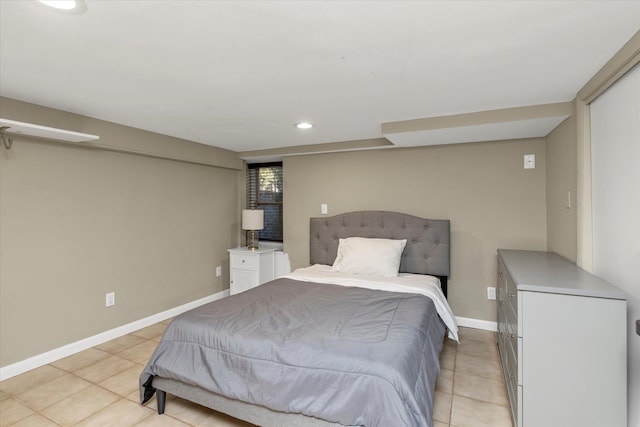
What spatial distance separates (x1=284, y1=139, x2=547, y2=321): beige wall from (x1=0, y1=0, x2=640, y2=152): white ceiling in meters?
0.86

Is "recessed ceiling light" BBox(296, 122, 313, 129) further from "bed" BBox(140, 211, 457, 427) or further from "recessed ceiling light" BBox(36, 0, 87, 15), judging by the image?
"recessed ceiling light" BBox(36, 0, 87, 15)

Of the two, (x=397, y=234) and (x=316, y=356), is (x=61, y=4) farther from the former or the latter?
(x=397, y=234)

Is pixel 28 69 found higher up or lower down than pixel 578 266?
higher up

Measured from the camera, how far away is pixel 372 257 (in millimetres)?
3088

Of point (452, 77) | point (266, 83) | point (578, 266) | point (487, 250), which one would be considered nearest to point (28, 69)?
point (266, 83)

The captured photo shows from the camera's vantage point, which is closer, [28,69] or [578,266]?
[28,69]

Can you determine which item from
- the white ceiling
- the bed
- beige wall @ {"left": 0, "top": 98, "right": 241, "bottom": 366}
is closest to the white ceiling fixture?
beige wall @ {"left": 0, "top": 98, "right": 241, "bottom": 366}

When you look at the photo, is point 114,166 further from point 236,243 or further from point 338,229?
point 338,229

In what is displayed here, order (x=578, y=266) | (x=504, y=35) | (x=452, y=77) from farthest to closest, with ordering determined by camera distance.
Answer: (x=578, y=266), (x=452, y=77), (x=504, y=35)

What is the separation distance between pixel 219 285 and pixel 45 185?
7.45ft

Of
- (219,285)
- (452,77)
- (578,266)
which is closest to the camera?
(452,77)

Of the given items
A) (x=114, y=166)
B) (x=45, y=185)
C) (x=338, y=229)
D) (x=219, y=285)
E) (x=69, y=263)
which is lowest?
(x=219, y=285)

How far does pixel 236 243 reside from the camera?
181 inches

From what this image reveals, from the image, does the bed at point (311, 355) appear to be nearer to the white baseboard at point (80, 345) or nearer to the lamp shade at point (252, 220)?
the white baseboard at point (80, 345)
